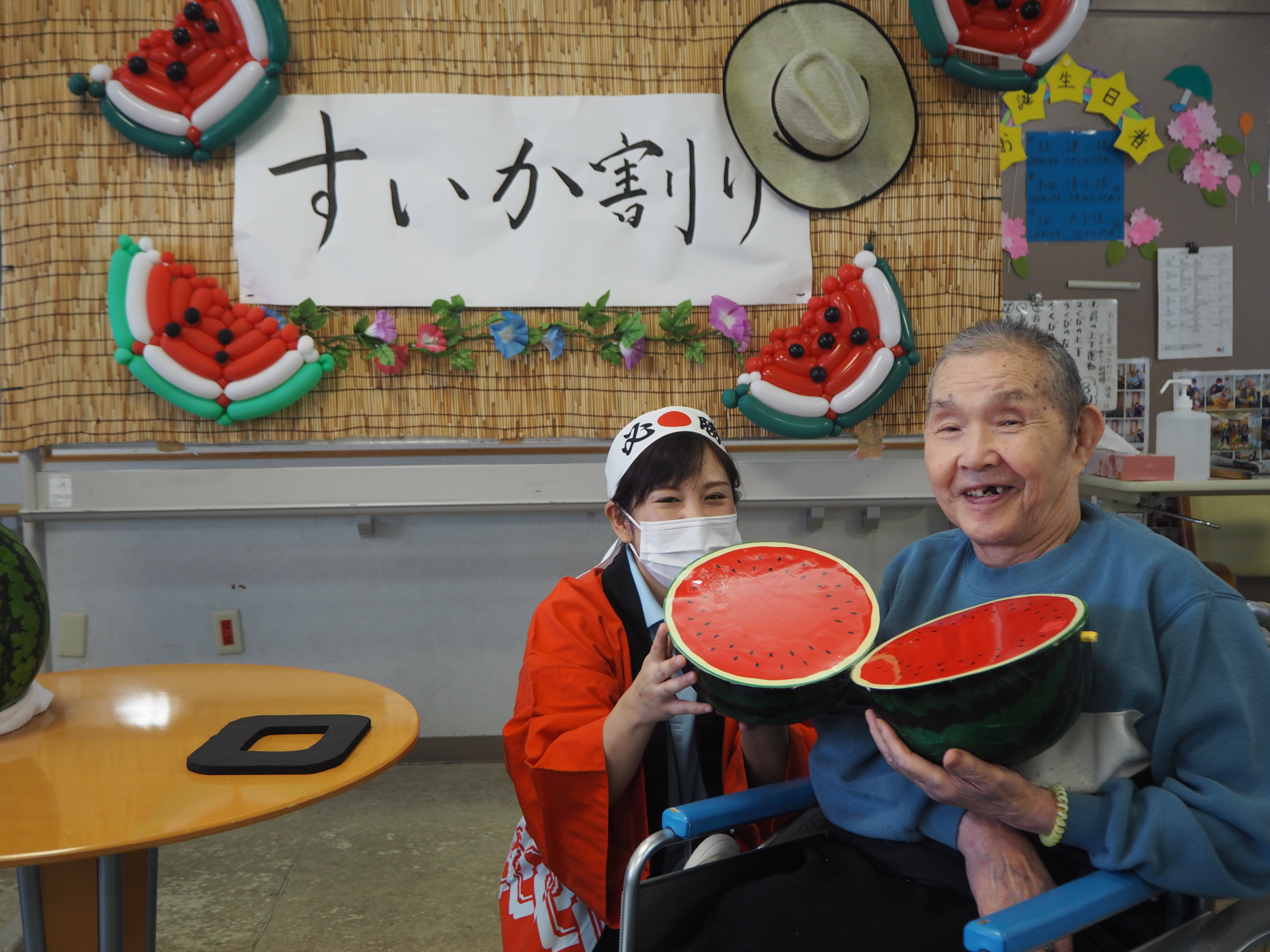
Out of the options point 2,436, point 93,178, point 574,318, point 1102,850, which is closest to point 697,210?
point 574,318

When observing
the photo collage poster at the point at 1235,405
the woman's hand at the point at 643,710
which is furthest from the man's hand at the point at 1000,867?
the photo collage poster at the point at 1235,405

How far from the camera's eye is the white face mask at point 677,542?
153 cm

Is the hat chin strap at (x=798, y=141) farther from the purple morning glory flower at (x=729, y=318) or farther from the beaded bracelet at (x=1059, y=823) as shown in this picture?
the beaded bracelet at (x=1059, y=823)

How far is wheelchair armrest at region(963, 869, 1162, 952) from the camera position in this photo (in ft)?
2.77

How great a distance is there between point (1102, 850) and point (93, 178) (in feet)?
9.96

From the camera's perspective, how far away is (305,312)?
2.56 metres

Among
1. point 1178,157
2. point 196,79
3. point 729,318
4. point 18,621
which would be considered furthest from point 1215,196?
point 18,621

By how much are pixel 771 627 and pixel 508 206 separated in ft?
6.32

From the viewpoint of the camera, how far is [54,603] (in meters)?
2.93

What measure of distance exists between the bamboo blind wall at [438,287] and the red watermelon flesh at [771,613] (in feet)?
4.90

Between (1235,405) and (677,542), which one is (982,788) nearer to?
(677,542)

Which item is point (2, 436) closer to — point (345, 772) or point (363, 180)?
point (363, 180)

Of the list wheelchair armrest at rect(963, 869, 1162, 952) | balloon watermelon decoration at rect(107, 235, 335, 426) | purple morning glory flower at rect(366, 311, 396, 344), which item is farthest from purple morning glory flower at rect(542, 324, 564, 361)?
wheelchair armrest at rect(963, 869, 1162, 952)

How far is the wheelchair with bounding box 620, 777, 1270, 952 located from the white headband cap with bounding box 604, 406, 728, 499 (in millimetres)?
641
